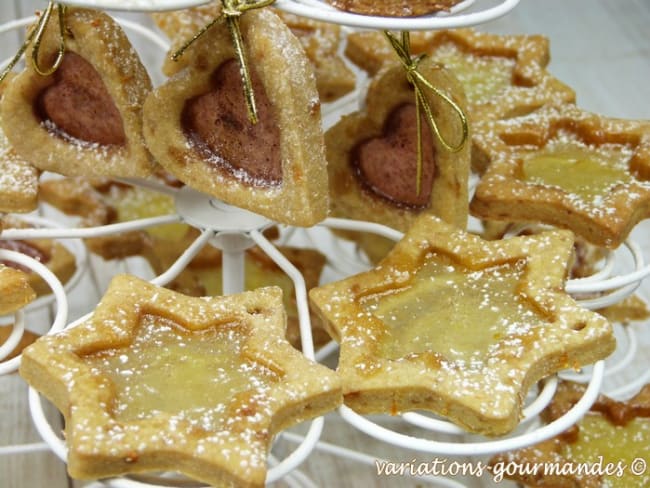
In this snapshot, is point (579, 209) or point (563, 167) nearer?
point (579, 209)

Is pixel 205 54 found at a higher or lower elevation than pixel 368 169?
higher

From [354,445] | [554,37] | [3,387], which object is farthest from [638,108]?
[3,387]

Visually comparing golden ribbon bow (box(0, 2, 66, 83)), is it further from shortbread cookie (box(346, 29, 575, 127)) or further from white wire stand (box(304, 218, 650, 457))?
shortbread cookie (box(346, 29, 575, 127))

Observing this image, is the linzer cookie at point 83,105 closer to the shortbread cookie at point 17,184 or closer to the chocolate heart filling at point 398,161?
the shortbread cookie at point 17,184

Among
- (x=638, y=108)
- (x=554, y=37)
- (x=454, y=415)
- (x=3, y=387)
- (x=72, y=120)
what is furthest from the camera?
(x=554, y=37)

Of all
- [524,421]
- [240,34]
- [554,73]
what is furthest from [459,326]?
[554,73]

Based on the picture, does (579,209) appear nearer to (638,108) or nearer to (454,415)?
(454,415)
